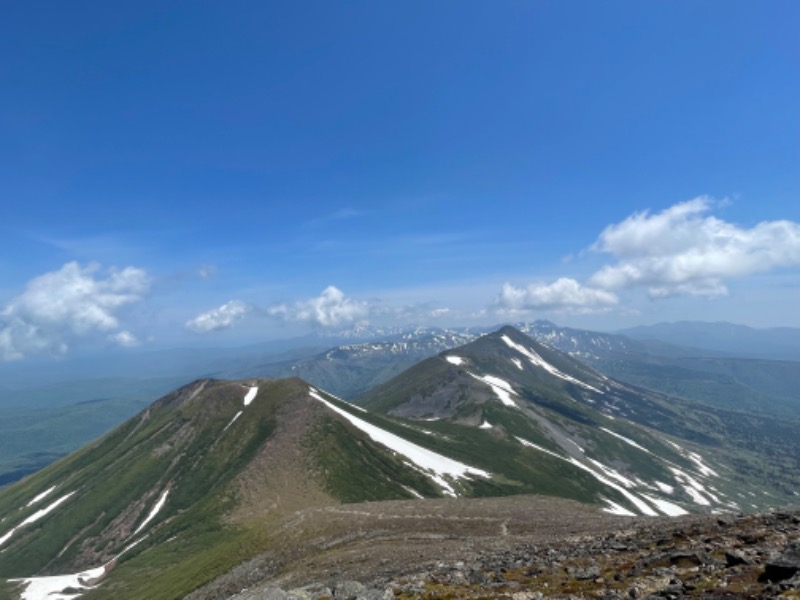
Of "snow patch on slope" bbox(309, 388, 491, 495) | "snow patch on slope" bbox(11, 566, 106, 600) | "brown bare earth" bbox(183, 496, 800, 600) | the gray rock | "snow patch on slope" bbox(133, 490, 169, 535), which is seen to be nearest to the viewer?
the gray rock

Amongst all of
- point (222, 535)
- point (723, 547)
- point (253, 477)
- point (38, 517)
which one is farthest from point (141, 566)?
point (723, 547)

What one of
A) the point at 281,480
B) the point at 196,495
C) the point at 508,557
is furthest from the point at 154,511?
the point at 508,557

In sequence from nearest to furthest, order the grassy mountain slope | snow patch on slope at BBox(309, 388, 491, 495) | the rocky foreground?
the rocky foreground → the grassy mountain slope → snow patch on slope at BBox(309, 388, 491, 495)

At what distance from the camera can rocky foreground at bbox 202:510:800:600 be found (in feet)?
78.6

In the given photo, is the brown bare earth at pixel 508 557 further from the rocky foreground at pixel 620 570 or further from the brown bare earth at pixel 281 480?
the brown bare earth at pixel 281 480

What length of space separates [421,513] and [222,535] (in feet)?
192

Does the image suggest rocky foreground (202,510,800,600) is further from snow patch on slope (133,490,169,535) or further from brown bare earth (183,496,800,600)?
snow patch on slope (133,490,169,535)

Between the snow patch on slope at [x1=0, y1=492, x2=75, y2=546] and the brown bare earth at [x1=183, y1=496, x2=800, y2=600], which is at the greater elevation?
the brown bare earth at [x1=183, y1=496, x2=800, y2=600]

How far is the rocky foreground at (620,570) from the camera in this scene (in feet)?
78.6

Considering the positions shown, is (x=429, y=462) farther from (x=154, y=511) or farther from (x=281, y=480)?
(x=154, y=511)

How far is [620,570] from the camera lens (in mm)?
32031

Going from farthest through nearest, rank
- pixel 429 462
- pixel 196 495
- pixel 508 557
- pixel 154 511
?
pixel 429 462 → pixel 154 511 → pixel 196 495 → pixel 508 557

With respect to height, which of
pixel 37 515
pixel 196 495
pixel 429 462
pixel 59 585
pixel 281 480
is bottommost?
pixel 37 515

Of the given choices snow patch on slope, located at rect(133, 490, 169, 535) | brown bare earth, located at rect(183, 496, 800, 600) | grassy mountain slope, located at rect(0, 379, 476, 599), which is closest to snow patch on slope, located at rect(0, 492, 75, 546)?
grassy mountain slope, located at rect(0, 379, 476, 599)
